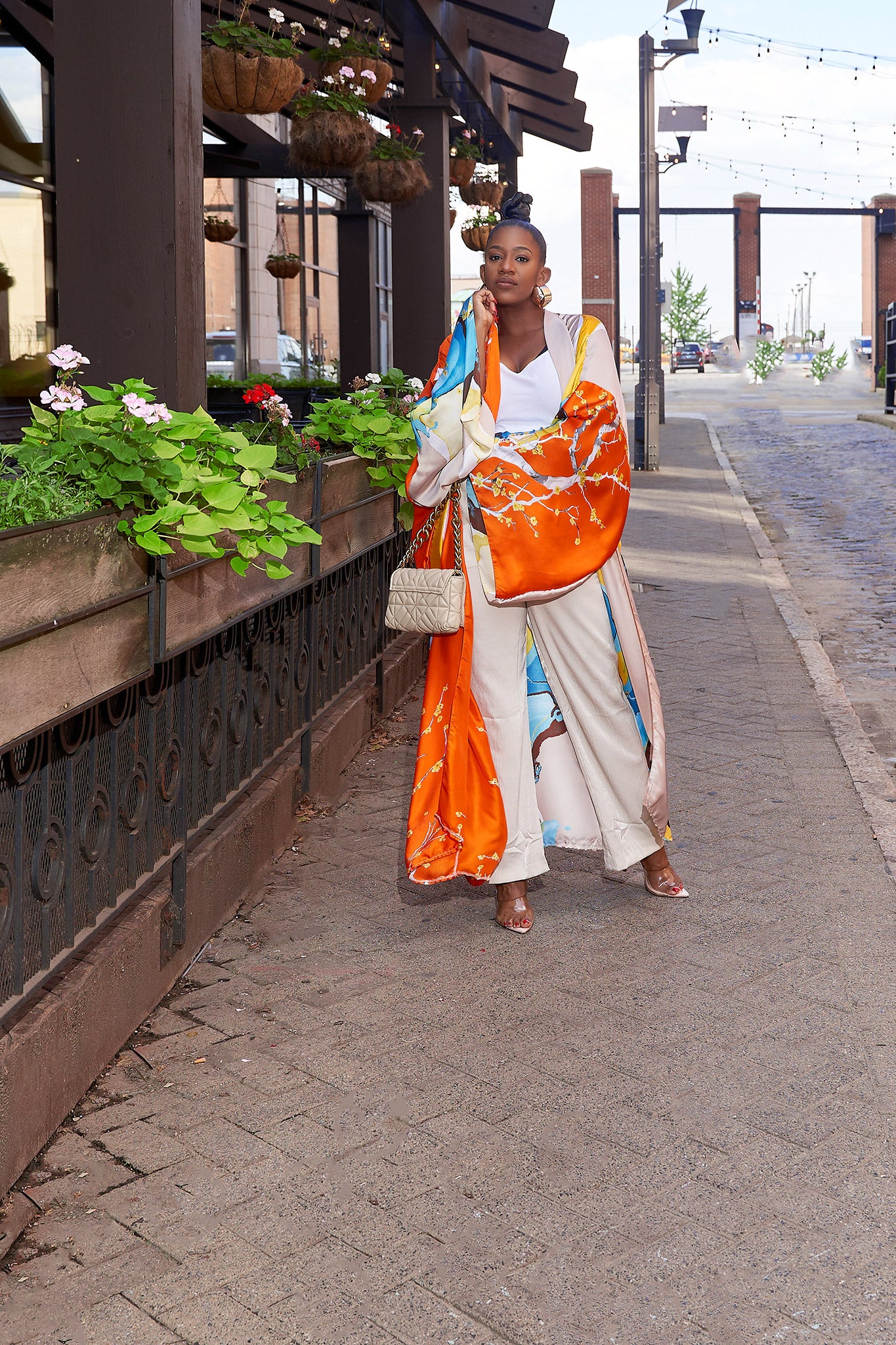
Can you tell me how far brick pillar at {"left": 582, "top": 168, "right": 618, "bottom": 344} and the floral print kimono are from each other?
5325cm

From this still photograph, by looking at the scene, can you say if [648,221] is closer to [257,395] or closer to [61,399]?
[257,395]

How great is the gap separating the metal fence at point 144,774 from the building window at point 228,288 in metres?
11.8

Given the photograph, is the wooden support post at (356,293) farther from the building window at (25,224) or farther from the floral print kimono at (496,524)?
the floral print kimono at (496,524)

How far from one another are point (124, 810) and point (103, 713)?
0.27m

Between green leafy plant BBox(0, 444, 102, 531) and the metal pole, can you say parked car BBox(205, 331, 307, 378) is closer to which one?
the metal pole

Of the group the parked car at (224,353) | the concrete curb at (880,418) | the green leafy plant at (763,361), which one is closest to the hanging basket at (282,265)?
the parked car at (224,353)

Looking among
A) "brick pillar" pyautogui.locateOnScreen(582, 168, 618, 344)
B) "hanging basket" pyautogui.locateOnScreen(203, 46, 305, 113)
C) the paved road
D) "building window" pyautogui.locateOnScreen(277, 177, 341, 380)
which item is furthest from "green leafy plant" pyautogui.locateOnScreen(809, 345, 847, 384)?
"hanging basket" pyautogui.locateOnScreen(203, 46, 305, 113)

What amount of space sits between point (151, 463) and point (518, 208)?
4.98 ft

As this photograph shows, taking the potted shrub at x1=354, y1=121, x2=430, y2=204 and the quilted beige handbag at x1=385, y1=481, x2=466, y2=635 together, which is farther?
the potted shrub at x1=354, y1=121, x2=430, y2=204

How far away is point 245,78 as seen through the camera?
7785 millimetres

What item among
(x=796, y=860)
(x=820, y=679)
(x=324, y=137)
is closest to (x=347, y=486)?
(x=796, y=860)

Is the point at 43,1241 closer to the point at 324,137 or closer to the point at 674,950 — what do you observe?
the point at 674,950

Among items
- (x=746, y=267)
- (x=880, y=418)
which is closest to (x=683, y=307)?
(x=746, y=267)

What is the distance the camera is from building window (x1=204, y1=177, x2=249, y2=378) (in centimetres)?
1656
